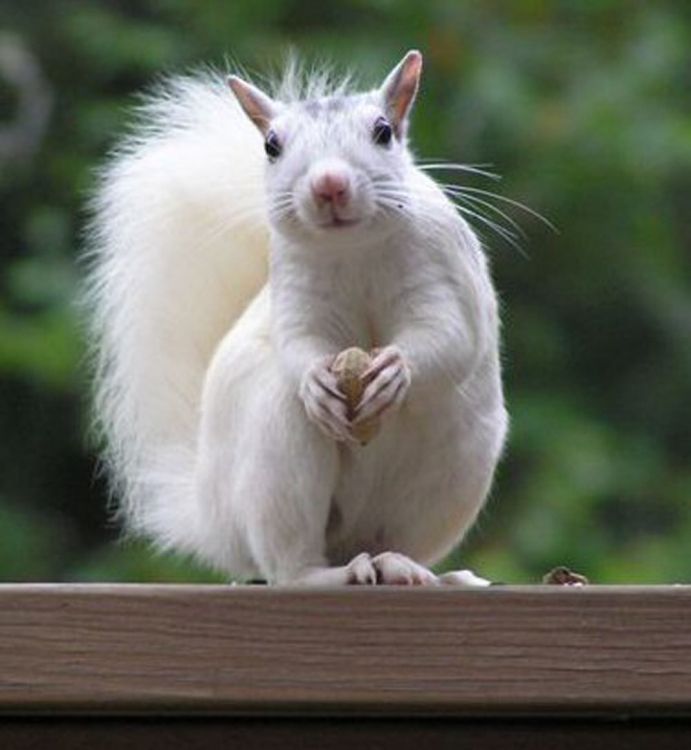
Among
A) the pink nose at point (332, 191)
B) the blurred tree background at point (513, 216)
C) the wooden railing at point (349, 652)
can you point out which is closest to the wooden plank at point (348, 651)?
the wooden railing at point (349, 652)

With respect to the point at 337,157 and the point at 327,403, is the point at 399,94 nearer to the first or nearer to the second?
the point at 337,157

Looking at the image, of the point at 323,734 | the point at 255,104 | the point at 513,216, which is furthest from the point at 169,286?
the point at 513,216

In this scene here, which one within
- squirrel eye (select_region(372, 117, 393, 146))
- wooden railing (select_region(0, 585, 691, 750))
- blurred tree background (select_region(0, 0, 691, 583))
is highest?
squirrel eye (select_region(372, 117, 393, 146))

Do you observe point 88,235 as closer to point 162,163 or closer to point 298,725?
point 162,163

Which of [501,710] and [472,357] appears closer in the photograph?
[501,710]

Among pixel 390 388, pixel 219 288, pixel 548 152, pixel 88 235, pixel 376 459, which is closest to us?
pixel 390 388

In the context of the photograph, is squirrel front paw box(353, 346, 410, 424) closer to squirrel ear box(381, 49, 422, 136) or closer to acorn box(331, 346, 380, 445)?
acorn box(331, 346, 380, 445)

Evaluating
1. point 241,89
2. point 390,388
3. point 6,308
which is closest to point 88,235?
point 241,89

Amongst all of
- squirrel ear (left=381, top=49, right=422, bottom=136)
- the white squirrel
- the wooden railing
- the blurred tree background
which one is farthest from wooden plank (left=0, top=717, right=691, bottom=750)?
the blurred tree background
